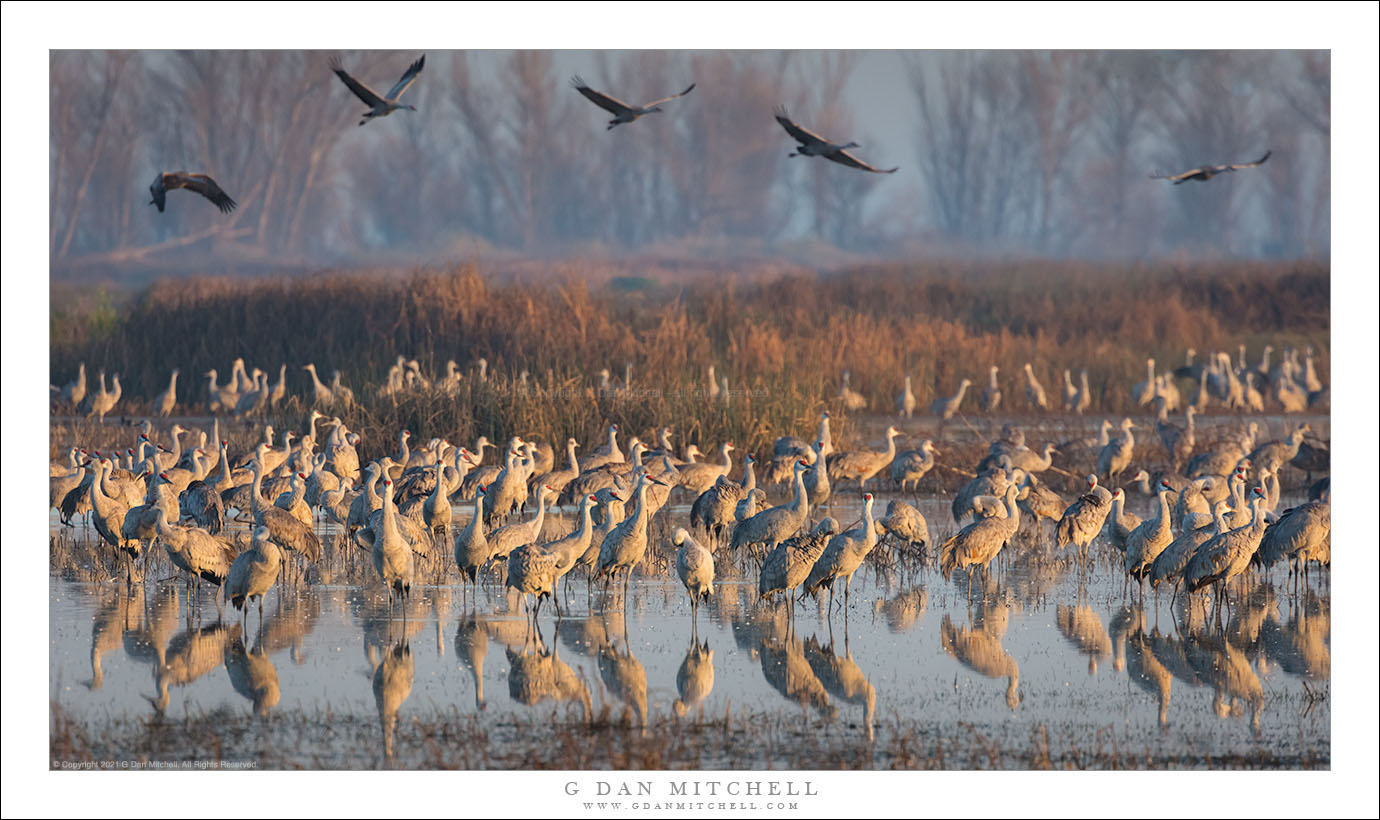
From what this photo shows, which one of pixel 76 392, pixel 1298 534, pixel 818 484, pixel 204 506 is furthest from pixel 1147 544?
pixel 76 392

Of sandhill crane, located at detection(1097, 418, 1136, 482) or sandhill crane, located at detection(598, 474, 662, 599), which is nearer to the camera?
sandhill crane, located at detection(598, 474, 662, 599)

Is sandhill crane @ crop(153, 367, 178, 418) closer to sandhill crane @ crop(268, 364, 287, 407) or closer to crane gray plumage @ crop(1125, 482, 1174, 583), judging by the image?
sandhill crane @ crop(268, 364, 287, 407)

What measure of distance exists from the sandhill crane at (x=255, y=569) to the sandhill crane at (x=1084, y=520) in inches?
222

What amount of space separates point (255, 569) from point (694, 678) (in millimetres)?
2917

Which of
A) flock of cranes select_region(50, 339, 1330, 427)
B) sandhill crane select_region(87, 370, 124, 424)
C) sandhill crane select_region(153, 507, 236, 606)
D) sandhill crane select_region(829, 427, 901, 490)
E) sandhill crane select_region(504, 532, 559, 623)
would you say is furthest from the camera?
flock of cranes select_region(50, 339, 1330, 427)

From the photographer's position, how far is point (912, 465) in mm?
16422

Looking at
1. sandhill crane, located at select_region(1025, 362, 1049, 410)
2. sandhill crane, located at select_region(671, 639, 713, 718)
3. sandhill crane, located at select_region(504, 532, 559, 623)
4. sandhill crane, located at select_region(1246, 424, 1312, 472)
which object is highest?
sandhill crane, located at select_region(1025, 362, 1049, 410)

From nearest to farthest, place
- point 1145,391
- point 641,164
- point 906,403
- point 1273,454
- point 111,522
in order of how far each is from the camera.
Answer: point 111,522, point 1273,454, point 906,403, point 1145,391, point 641,164

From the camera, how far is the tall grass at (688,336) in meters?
18.4

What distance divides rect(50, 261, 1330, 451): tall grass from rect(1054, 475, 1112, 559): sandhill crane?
616 cm

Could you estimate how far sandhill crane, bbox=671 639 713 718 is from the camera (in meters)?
8.46

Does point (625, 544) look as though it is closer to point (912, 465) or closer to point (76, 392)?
point (912, 465)

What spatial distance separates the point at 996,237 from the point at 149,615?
32387 mm

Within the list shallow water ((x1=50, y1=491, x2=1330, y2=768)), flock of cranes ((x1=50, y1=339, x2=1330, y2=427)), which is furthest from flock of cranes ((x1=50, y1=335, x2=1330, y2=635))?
flock of cranes ((x1=50, y1=339, x2=1330, y2=427))
